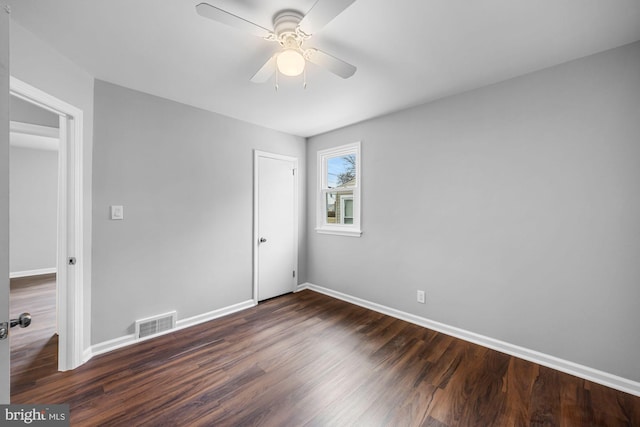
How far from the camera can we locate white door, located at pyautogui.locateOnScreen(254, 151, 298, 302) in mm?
3504

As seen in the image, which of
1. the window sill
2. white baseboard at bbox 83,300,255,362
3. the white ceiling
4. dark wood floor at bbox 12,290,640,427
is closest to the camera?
the white ceiling

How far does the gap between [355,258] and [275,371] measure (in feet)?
5.92

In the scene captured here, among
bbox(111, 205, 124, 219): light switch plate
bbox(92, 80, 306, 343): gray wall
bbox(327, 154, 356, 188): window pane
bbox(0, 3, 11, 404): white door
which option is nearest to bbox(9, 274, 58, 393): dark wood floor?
bbox(92, 80, 306, 343): gray wall

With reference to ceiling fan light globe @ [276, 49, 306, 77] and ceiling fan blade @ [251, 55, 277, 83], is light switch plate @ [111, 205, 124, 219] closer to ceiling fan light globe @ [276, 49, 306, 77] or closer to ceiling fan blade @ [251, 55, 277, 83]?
ceiling fan blade @ [251, 55, 277, 83]

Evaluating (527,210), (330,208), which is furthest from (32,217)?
(527,210)

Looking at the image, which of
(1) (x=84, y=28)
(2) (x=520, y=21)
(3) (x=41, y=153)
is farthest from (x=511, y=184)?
(3) (x=41, y=153)

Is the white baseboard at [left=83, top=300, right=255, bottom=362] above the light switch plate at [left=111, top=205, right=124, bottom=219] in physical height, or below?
below

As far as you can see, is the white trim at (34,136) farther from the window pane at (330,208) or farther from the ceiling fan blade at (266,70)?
the window pane at (330,208)

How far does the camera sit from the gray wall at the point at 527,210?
1854 millimetres

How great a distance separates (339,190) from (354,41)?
84.2 inches

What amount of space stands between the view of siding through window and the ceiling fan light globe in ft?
7.02

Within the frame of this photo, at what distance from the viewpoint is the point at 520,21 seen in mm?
1601

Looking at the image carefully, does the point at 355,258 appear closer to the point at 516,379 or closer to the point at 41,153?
the point at 516,379

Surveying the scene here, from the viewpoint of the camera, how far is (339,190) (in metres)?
3.73
